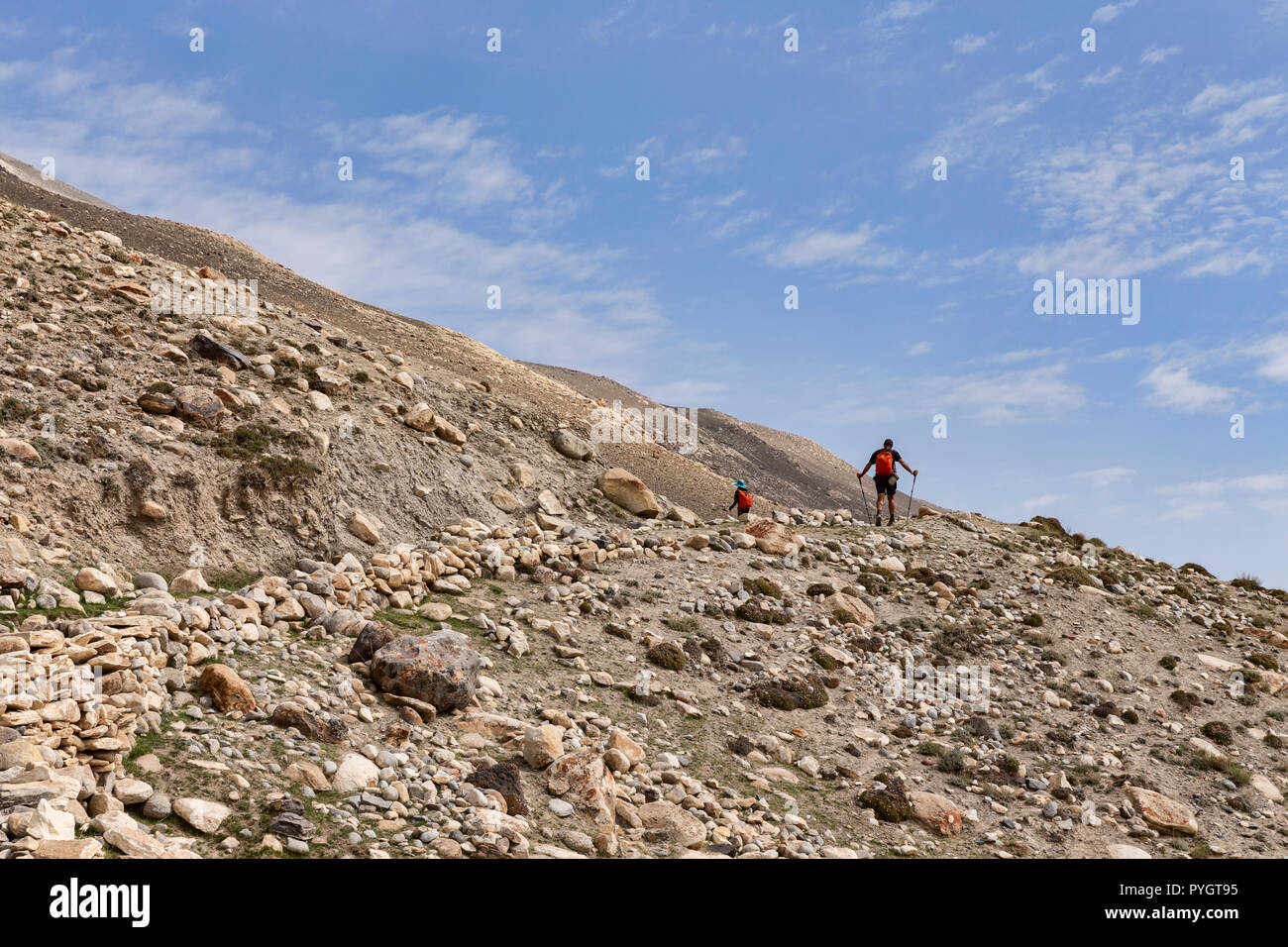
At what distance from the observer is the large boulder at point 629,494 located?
2583 cm

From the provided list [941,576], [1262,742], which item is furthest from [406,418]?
[1262,742]

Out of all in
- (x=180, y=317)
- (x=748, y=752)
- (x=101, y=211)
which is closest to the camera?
(x=748, y=752)

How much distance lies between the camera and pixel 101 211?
36500 mm

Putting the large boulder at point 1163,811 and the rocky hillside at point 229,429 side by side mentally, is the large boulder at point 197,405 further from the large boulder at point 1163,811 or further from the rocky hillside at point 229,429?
the large boulder at point 1163,811

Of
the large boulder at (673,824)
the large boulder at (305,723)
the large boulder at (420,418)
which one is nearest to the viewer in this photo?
the large boulder at (305,723)

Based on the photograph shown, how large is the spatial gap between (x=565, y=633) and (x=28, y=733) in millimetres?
8957

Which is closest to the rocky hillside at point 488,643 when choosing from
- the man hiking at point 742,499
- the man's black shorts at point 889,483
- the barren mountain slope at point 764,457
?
the man's black shorts at point 889,483

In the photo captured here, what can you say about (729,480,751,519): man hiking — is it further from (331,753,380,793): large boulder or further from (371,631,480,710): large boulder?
(331,753,380,793): large boulder

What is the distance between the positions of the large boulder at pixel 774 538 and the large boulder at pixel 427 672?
10837 mm

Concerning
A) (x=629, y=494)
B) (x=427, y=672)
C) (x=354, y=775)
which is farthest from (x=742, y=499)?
(x=354, y=775)

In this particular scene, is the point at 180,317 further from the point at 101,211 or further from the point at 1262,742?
the point at 1262,742

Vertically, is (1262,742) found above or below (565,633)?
below

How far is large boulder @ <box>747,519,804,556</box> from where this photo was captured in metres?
22.5

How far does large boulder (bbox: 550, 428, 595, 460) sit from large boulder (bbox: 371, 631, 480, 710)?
14.1 meters
